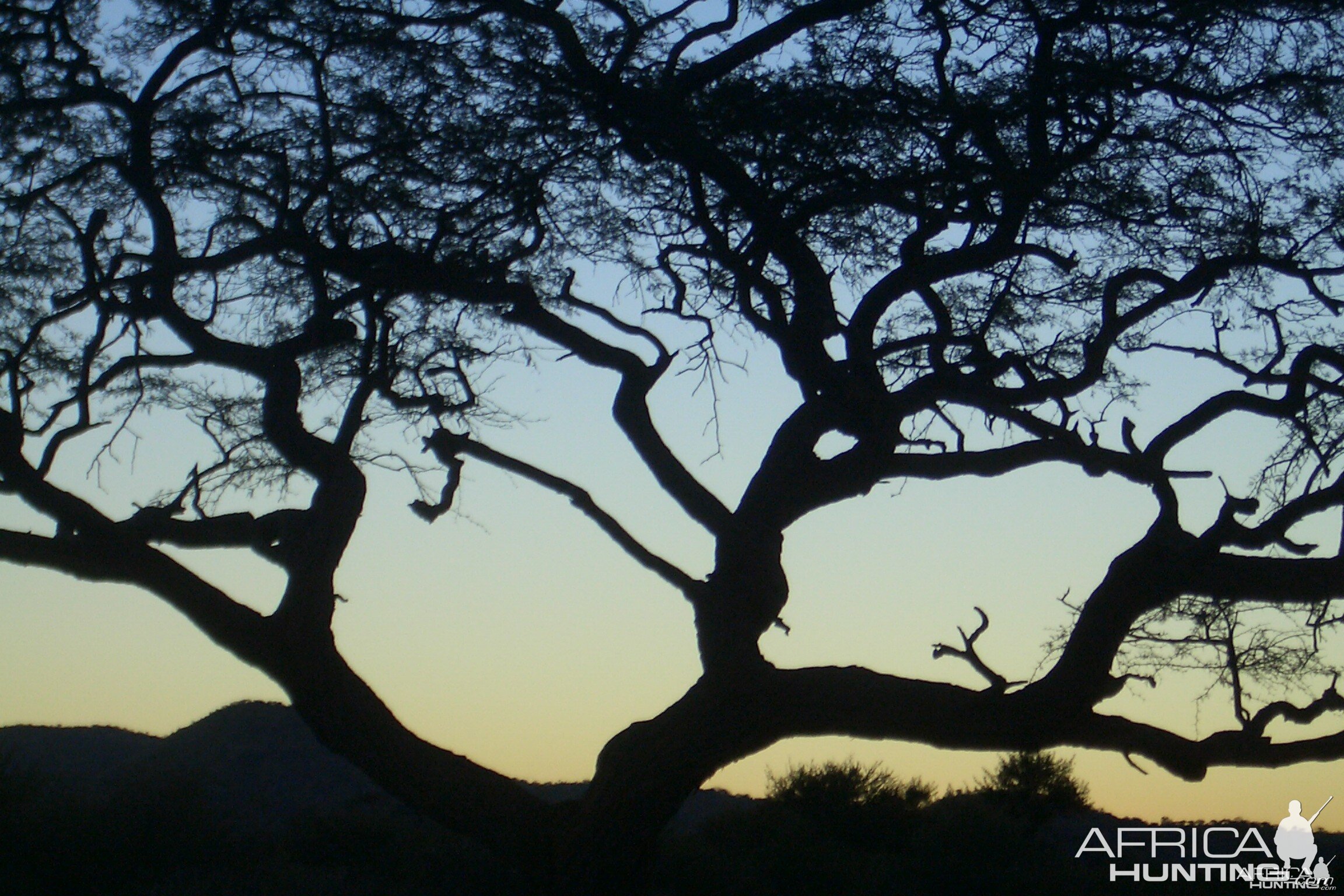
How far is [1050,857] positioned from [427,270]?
26.9 ft

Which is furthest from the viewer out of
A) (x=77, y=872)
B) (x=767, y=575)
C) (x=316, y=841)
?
(x=316, y=841)

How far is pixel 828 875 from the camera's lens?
35.4 feet

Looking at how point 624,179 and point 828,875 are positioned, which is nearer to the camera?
point 624,179

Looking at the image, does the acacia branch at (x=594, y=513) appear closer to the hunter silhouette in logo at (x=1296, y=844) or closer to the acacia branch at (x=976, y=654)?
the acacia branch at (x=976, y=654)

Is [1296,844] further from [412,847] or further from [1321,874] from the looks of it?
[412,847]

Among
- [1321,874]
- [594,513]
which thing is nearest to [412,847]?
[594,513]

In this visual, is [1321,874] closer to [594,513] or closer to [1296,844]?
[1296,844]

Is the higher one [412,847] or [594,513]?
[594,513]

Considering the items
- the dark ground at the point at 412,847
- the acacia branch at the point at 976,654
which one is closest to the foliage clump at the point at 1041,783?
the dark ground at the point at 412,847

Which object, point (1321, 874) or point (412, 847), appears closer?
point (1321, 874)

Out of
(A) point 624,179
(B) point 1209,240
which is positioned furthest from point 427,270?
(B) point 1209,240

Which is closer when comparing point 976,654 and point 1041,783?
point 976,654

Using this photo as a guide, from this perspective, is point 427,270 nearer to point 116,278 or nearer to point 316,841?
point 116,278

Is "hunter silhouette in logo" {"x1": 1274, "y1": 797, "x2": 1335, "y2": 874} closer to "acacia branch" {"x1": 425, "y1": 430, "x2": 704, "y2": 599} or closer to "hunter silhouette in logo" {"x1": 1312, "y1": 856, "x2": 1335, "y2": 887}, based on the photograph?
"hunter silhouette in logo" {"x1": 1312, "y1": 856, "x2": 1335, "y2": 887}
